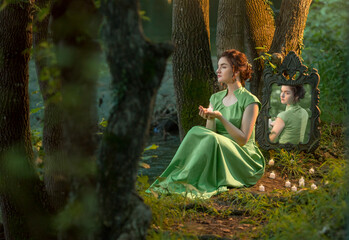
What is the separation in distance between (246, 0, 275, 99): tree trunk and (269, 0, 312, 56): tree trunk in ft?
1.01

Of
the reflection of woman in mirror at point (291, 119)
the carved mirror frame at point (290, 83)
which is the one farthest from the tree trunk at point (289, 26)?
the reflection of woman in mirror at point (291, 119)

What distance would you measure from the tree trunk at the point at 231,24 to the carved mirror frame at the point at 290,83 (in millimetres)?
558

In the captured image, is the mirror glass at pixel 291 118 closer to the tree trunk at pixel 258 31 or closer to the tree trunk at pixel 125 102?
the tree trunk at pixel 258 31

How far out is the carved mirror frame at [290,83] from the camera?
6.10 meters

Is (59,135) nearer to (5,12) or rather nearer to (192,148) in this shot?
(5,12)

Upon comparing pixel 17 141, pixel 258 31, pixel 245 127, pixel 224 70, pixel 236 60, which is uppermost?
pixel 258 31

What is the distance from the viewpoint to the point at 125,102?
2523 millimetres

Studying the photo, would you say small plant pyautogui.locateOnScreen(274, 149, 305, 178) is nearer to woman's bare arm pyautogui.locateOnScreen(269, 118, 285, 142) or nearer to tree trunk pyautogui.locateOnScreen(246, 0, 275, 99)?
woman's bare arm pyautogui.locateOnScreen(269, 118, 285, 142)

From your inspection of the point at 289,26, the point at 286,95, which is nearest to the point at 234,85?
the point at 286,95

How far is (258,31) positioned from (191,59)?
1.38 meters

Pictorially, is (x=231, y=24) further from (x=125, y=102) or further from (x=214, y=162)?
(x=125, y=102)

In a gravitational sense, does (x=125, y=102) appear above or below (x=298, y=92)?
above

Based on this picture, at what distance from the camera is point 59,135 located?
4.06 meters

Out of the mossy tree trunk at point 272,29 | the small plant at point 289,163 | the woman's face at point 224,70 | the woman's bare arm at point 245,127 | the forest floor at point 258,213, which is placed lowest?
the small plant at point 289,163
